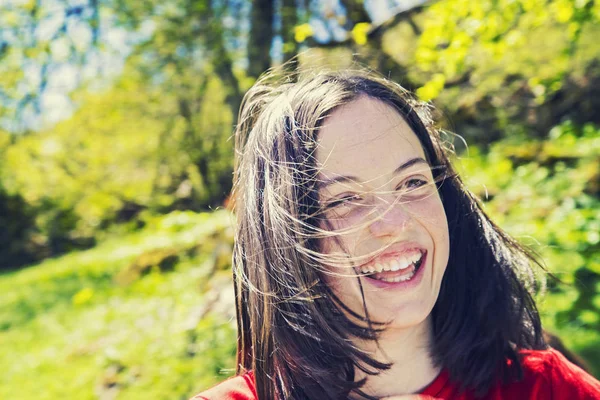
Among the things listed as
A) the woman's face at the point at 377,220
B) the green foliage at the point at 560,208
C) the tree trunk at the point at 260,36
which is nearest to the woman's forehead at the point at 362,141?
the woman's face at the point at 377,220

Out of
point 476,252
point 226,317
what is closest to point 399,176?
point 476,252

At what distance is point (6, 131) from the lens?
9.86 metres

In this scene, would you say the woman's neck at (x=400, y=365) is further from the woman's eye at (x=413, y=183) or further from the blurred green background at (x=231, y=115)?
the blurred green background at (x=231, y=115)

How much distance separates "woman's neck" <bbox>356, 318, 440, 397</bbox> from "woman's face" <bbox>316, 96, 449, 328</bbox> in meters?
0.13

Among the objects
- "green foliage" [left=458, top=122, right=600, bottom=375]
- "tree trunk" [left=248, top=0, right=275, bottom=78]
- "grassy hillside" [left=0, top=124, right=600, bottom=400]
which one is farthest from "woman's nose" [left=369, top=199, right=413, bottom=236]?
"tree trunk" [left=248, top=0, right=275, bottom=78]

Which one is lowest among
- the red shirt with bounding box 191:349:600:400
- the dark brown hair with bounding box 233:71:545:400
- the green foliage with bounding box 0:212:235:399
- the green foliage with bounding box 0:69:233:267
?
the green foliage with bounding box 0:212:235:399

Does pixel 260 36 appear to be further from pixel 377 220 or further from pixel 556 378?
pixel 556 378

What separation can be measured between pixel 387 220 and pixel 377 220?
3 centimetres

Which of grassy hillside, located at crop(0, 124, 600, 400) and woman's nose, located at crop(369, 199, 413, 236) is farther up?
woman's nose, located at crop(369, 199, 413, 236)

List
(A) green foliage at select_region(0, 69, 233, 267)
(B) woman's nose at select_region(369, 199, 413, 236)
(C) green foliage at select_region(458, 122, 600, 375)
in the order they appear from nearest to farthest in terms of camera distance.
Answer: (B) woman's nose at select_region(369, 199, 413, 236), (C) green foliage at select_region(458, 122, 600, 375), (A) green foliage at select_region(0, 69, 233, 267)

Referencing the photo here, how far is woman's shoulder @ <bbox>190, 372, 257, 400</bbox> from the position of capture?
1.43 meters

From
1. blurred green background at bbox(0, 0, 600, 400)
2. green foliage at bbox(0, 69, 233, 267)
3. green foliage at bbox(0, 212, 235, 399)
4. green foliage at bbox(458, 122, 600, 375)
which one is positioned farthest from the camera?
green foliage at bbox(0, 69, 233, 267)

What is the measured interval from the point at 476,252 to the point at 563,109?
5371 millimetres

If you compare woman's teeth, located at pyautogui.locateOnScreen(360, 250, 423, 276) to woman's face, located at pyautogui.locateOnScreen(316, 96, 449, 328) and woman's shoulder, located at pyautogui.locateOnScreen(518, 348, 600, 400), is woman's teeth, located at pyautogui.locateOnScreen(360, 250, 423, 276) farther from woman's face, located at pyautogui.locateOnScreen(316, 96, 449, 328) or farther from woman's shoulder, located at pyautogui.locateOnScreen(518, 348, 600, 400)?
woman's shoulder, located at pyautogui.locateOnScreen(518, 348, 600, 400)
